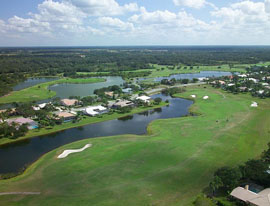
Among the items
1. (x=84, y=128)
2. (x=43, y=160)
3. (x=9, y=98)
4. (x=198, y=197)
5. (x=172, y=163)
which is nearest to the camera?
(x=198, y=197)

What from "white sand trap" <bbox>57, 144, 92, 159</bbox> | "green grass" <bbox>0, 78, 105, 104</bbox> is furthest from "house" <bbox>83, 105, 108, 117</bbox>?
"green grass" <bbox>0, 78, 105, 104</bbox>

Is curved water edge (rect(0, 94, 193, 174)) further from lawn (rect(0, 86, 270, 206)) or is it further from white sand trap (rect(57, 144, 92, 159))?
white sand trap (rect(57, 144, 92, 159))

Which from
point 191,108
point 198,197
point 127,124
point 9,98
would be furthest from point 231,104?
point 9,98

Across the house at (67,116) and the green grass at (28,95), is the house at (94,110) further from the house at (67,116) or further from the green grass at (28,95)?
the green grass at (28,95)

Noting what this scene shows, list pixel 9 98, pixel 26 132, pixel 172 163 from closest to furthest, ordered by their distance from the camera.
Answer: pixel 172 163
pixel 26 132
pixel 9 98

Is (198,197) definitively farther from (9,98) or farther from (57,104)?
(9,98)

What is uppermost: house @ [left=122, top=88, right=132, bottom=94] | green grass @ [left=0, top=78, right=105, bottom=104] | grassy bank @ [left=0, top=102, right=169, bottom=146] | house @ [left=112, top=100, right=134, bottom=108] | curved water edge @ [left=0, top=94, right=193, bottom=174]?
house @ [left=122, top=88, right=132, bottom=94]
